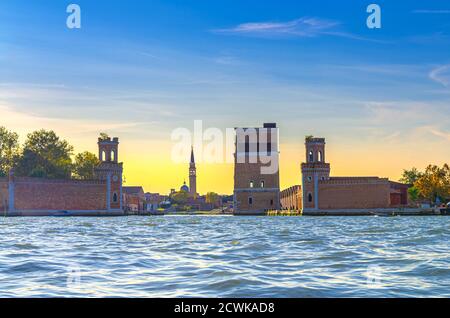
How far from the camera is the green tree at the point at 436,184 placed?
66.8 m

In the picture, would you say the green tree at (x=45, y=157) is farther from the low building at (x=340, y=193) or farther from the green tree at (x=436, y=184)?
the green tree at (x=436, y=184)

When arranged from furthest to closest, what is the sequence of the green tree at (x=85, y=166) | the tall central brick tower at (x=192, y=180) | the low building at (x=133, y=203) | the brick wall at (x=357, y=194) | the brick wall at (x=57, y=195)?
the tall central brick tower at (x=192, y=180) < the low building at (x=133, y=203) < the green tree at (x=85, y=166) < the brick wall at (x=357, y=194) < the brick wall at (x=57, y=195)

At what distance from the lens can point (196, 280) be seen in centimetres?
880

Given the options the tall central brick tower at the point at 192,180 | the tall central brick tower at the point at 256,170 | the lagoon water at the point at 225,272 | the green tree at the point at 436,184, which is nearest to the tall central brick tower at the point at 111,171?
the tall central brick tower at the point at 256,170

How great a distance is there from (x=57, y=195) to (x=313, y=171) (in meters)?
25.1

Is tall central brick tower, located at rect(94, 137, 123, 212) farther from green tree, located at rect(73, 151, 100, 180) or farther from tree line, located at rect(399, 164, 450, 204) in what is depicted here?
tree line, located at rect(399, 164, 450, 204)

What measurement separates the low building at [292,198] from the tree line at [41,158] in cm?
2177

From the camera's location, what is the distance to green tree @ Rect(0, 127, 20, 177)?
7131cm

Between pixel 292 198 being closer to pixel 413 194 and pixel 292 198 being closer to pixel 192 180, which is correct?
pixel 413 194

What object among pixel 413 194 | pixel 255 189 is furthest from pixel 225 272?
pixel 413 194

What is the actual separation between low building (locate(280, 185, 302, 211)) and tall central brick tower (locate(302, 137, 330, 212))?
2.30 m

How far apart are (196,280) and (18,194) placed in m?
57.5
